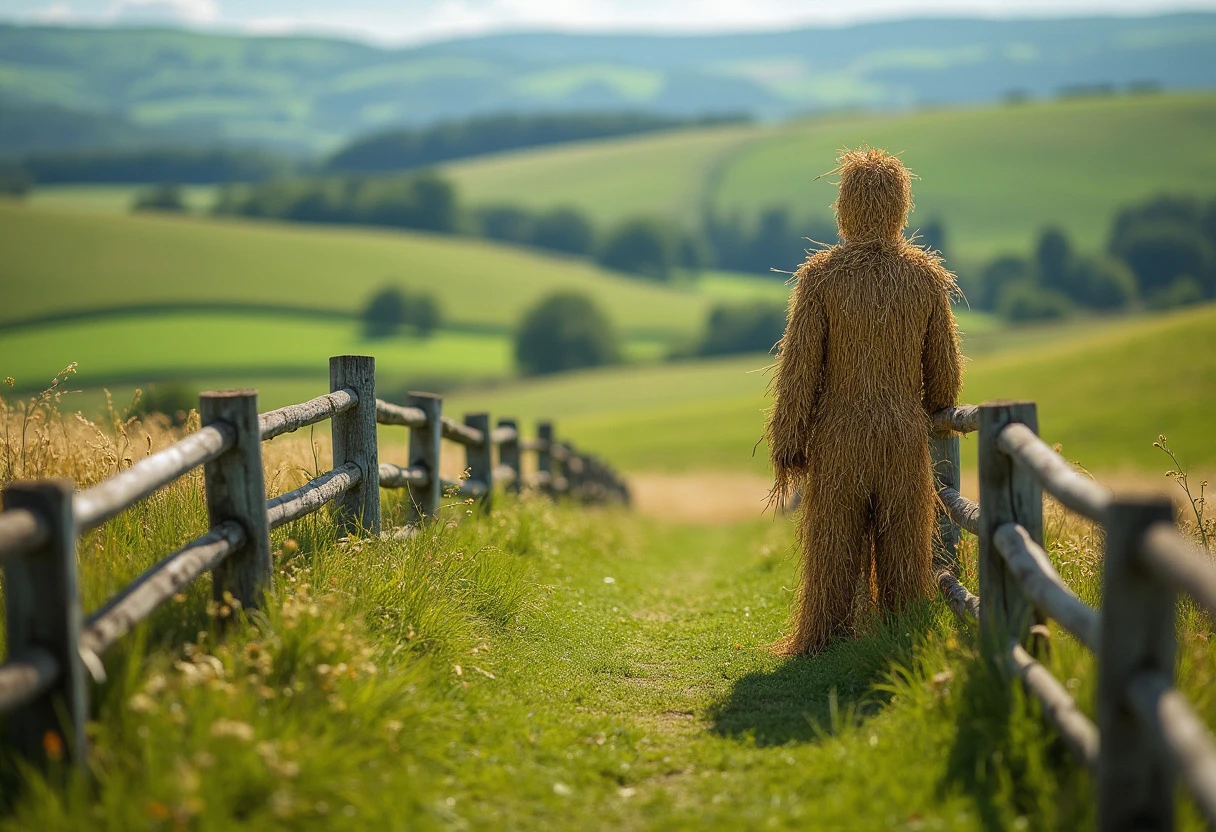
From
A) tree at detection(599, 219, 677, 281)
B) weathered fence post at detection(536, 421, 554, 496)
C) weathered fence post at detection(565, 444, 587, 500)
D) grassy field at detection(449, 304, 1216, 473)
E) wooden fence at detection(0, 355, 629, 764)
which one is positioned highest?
tree at detection(599, 219, 677, 281)

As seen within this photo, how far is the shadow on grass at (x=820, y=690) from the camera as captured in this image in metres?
4.53

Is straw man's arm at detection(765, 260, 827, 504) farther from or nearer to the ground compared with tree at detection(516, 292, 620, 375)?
farther from the ground

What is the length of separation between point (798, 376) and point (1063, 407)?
27076 millimetres

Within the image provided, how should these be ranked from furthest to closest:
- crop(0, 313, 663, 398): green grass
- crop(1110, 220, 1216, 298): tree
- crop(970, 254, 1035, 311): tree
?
crop(970, 254, 1035, 311): tree, crop(1110, 220, 1216, 298): tree, crop(0, 313, 663, 398): green grass

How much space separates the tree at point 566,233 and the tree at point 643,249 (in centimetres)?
673

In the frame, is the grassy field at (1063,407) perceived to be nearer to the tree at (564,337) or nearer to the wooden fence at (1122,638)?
the wooden fence at (1122,638)

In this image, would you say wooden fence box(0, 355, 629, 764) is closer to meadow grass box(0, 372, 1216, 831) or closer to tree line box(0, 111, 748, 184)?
meadow grass box(0, 372, 1216, 831)

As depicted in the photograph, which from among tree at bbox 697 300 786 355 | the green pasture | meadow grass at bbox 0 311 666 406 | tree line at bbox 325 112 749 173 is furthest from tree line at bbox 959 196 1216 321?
tree line at bbox 325 112 749 173

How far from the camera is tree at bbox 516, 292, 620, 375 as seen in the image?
64000mm

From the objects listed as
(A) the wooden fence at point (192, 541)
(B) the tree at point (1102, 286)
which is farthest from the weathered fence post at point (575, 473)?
(B) the tree at point (1102, 286)

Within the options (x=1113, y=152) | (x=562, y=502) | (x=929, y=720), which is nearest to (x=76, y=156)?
(x=1113, y=152)

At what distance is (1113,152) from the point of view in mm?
102562

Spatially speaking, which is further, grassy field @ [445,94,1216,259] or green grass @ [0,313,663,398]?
grassy field @ [445,94,1216,259]

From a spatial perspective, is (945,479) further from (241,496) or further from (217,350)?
(217,350)
